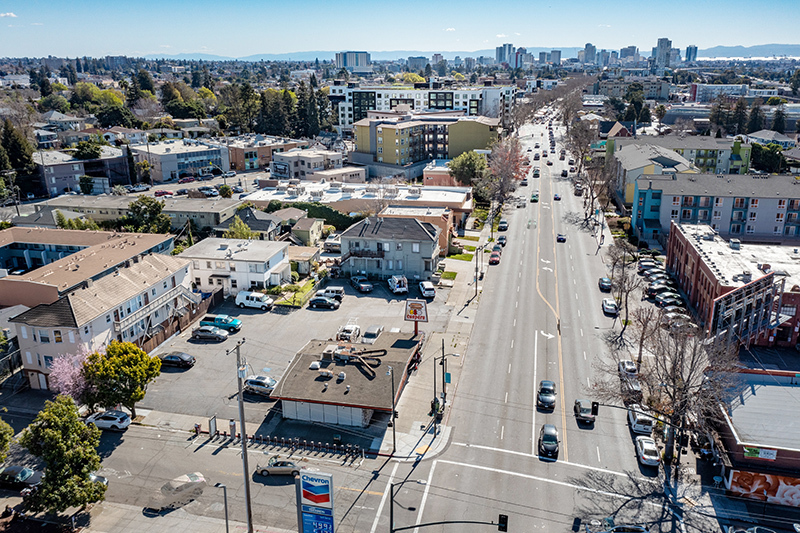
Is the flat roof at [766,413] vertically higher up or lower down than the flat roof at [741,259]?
lower down

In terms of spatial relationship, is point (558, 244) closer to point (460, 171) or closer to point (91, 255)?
point (460, 171)

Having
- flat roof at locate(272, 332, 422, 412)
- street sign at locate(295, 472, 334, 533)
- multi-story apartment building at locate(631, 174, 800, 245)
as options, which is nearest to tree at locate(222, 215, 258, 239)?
flat roof at locate(272, 332, 422, 412)

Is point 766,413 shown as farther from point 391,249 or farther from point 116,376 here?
point 116,376

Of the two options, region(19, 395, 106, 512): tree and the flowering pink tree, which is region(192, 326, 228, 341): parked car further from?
region(19, 395, 106, 512): tree

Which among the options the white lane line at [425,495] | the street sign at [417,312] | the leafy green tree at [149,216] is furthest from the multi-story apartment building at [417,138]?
the white lane line at [425,495]

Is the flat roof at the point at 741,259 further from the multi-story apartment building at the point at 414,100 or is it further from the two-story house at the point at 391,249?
the multi-story apartment building at the point at 414,100

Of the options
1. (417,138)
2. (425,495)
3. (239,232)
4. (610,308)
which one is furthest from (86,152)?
(425,495)

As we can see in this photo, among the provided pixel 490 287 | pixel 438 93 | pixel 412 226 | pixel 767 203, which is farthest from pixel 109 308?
pixel 438 93
